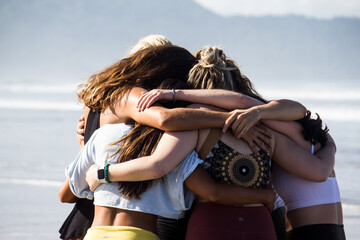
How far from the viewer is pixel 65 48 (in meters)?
90.9

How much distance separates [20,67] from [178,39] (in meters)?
25.8

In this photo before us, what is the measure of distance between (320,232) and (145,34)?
302 ft

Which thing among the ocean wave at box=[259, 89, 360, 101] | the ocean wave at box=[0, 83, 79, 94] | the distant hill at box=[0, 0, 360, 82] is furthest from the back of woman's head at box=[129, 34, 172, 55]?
the distant hill at box=[0, 0, 360, 82]

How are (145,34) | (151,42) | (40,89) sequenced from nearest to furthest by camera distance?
(151,42), (40,89), (145,34)

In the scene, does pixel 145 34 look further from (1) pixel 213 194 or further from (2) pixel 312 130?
(1) pixel 213 194

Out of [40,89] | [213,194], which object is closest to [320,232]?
[213,194]

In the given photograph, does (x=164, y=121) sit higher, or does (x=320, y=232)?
(x=164, y=121)

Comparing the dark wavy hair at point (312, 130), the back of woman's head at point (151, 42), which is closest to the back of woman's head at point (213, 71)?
the dark wavy hair at point (312, 130)

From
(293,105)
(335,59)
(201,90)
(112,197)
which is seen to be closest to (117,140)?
(112,197)

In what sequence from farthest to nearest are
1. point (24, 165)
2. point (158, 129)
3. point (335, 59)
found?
1. point (335, 59)
2. point (24, 165)
3. point (158, 129)

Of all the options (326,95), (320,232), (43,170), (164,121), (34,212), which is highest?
(164,121)

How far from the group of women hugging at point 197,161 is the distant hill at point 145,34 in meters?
75.8

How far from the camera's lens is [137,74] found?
2715 millimetres

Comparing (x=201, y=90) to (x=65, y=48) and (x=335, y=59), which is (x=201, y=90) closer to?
(x=335, y=59)
